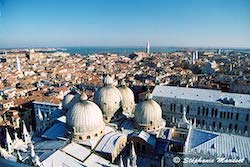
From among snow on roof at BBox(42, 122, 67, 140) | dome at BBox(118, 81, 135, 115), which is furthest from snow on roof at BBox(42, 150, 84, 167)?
dome at BBox(118, 81, 135, 115)

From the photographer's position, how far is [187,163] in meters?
3.77

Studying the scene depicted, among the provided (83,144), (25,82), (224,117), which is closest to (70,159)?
(83,144)

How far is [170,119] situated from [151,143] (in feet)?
10.3

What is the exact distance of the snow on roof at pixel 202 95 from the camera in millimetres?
7757

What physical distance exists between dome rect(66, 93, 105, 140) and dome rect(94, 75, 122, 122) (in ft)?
2.76

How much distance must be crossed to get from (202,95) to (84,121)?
16.4ft

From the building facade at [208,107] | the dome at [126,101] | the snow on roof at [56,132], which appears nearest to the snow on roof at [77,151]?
the snow on roof at [56,132]

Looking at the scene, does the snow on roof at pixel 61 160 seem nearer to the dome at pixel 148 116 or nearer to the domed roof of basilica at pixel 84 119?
the domed roof of basilica at pixel 84 119

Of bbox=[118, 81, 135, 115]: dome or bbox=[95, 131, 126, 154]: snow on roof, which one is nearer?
bbox=[95, 131, 126, 154]: snow on roof

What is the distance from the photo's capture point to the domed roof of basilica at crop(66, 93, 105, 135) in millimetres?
5281

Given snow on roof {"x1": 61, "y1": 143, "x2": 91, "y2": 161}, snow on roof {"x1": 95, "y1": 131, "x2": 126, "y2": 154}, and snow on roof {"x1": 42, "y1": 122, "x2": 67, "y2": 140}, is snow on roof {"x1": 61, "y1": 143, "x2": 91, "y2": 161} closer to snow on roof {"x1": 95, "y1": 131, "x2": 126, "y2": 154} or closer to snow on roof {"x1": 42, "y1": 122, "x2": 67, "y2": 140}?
snow on roof {"x1": 95, "y1": 131, "x2": 126, "y2": 154}

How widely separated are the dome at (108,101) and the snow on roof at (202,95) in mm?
2604

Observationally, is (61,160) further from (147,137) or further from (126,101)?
(126,101)

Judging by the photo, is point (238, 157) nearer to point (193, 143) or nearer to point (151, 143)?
point (193, 143)
